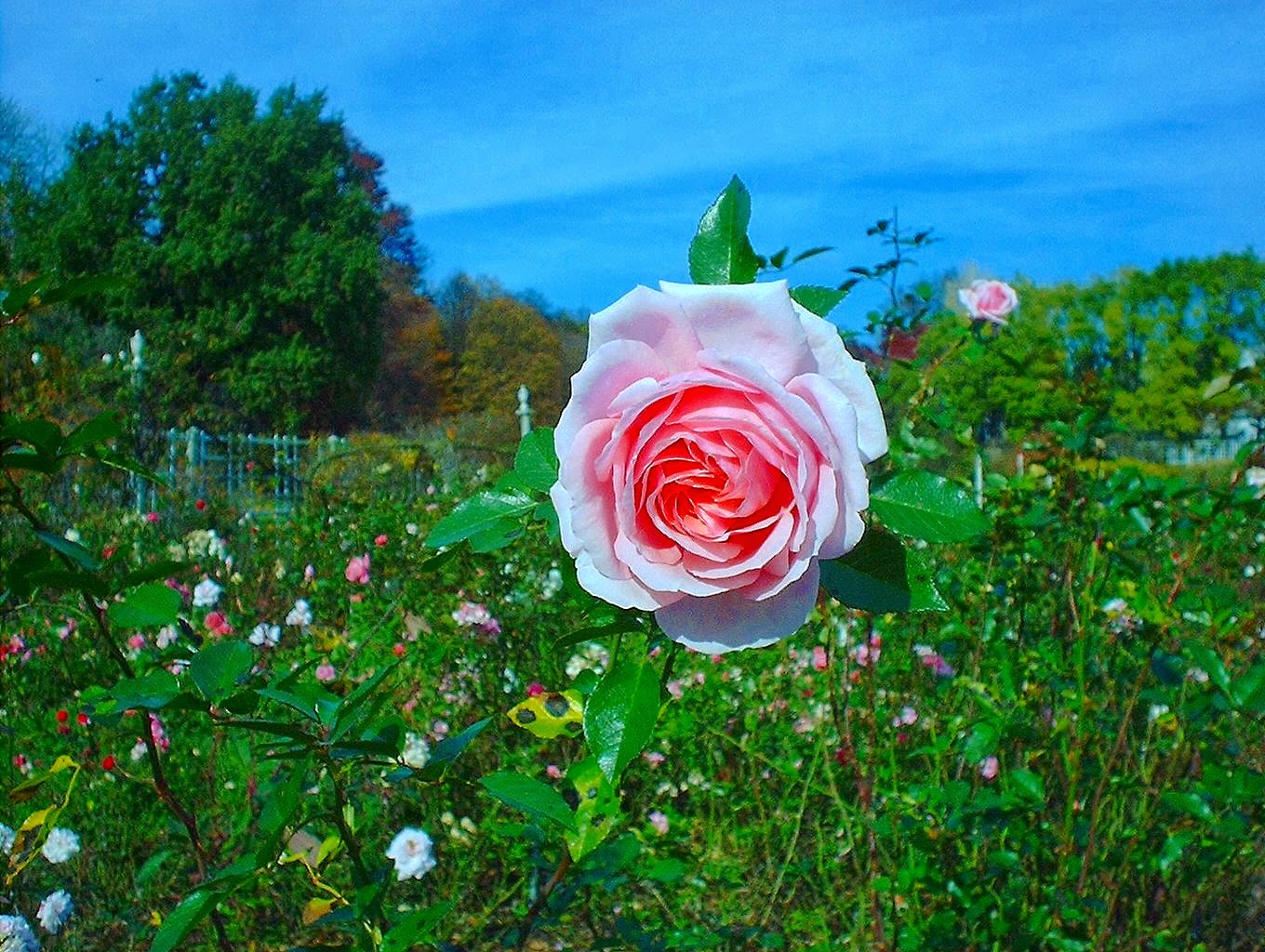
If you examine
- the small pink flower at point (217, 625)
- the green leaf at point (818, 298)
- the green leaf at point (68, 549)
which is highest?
the small pink flower at point (217, 625)

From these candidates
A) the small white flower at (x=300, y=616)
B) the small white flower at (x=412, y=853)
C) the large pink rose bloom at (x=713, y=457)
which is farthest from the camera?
the small white flower at (x=300, y=616)

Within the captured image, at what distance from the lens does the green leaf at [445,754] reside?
0.83 metres

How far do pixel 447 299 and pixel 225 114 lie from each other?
7.17 meters

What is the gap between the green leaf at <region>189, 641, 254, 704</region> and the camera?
2.69 feet

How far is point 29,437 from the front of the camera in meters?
0.93

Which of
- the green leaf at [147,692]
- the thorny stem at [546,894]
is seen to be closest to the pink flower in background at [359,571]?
the thorny stem at [546,894]

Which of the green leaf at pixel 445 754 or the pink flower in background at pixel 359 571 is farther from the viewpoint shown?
the pink flower in background at pixel 359 571

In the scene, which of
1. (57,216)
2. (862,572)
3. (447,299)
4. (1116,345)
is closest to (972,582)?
(1116,345)

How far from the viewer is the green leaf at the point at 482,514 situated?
77cm

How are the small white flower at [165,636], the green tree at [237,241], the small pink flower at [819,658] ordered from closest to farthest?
the small pink flower at [819,658], the small white flower at [165,636], the green tree at [237,241]

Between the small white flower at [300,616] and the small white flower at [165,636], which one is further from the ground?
the small white flower at [300,616]

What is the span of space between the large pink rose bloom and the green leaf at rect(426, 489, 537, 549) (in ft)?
0.51

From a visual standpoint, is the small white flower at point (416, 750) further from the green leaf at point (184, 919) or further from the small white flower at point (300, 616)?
the green leaf at point (184, 919)

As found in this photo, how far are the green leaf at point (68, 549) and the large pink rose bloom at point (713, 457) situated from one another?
1.66 ft
